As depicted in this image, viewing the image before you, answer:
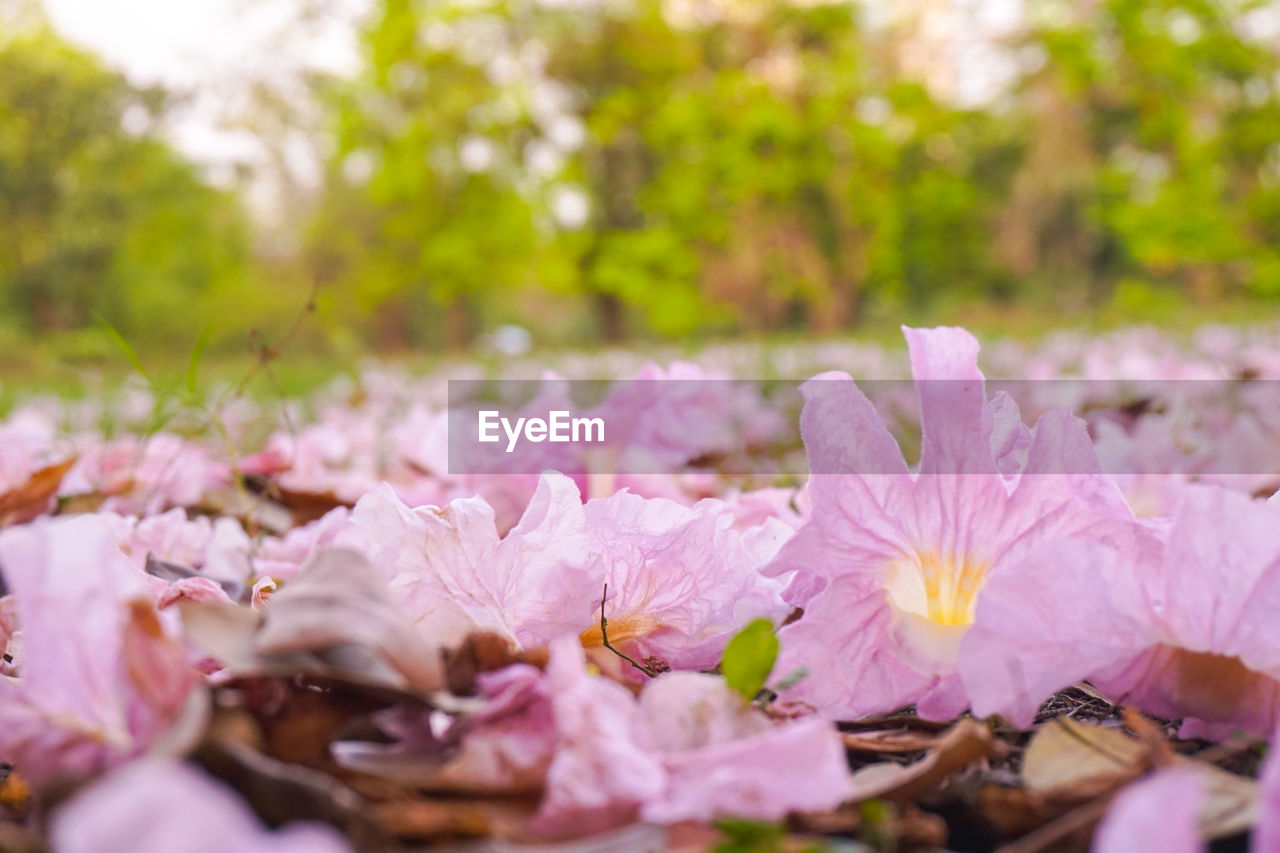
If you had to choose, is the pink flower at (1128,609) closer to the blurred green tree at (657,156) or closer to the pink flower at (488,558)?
the pink flower at (488,558)

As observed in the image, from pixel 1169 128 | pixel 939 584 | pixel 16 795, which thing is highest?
pixel 1169 128

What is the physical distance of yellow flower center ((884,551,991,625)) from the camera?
70 cm

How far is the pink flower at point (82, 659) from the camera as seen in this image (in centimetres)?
49

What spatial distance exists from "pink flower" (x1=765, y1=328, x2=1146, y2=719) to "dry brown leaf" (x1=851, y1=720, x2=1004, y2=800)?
0.09 meters

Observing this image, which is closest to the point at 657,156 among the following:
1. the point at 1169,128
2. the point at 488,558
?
the point at 1169,128

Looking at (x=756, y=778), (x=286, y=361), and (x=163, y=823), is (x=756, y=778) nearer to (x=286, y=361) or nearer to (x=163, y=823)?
(x=163, y=823)

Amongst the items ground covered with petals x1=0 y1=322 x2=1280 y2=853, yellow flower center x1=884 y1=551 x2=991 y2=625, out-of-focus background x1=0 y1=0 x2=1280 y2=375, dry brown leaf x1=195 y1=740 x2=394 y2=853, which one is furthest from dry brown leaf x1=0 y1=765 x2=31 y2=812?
out-of-focus background x1=0 y1=0 x2=1280 y2=375

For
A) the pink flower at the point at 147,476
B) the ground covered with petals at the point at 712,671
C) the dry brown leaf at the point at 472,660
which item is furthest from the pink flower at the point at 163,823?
the pink flower at the point at 147,476

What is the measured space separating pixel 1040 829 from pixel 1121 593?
14cm

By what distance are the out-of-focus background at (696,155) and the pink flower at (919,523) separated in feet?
81.6

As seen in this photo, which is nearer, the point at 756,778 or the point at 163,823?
the point at 163,823

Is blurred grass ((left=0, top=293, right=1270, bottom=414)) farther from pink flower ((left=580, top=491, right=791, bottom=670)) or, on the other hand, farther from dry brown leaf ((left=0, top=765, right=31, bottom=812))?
dry brown leaf ((left=0, top=765, right=31, bottom=812))

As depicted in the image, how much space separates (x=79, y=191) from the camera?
2834 centimetres

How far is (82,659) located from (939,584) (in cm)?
51
